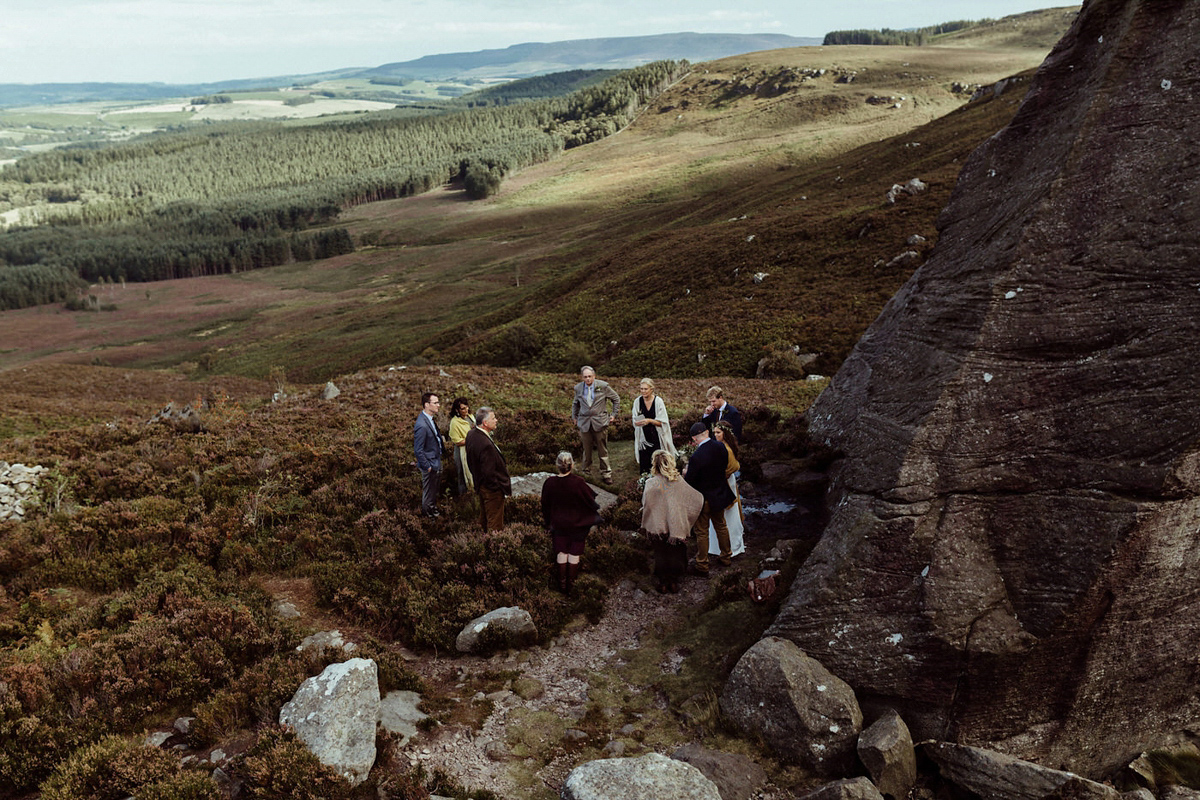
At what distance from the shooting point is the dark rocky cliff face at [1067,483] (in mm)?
8844

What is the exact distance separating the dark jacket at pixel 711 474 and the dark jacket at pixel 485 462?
12.3 ft

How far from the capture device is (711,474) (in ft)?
42.0

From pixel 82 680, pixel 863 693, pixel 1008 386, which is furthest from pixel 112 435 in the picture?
pixel 1008 386

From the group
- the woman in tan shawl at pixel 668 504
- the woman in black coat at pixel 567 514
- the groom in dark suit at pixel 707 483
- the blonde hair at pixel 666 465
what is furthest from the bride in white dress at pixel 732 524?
the woman in black coat at pixel 567 514

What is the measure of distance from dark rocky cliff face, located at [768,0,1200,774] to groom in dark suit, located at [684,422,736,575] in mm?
2933

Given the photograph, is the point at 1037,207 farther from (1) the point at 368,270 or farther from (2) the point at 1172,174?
(1) the point at 368,270

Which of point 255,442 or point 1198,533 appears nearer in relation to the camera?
point 1198,533

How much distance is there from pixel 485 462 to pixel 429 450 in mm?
2087

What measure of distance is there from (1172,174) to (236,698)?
14.5m

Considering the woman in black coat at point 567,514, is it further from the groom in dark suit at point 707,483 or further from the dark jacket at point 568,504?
the groom in dark suit at point 707,483

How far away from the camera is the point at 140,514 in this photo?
597 inches

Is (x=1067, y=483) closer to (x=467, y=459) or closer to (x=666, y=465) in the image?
(x=666, y=465)

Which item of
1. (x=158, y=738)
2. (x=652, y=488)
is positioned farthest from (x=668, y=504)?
(x=158, y=738)

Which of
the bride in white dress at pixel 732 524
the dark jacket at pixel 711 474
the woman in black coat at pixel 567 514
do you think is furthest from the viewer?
the bride in white dress at pixel 732 524
